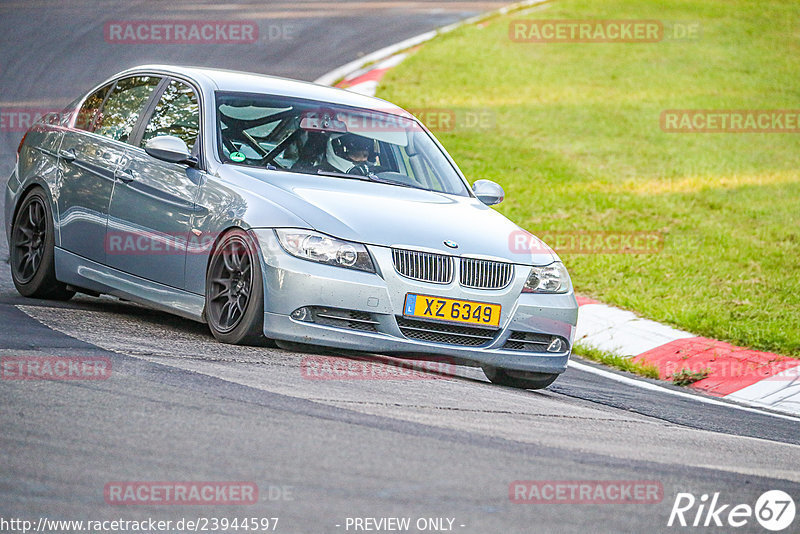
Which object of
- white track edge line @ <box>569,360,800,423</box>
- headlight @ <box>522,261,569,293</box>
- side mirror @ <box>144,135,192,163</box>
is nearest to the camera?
headlight @ <box>522,261,569,293</box>

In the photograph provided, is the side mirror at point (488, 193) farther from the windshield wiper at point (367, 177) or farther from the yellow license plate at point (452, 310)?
the yellow license plate at point (452, 310)

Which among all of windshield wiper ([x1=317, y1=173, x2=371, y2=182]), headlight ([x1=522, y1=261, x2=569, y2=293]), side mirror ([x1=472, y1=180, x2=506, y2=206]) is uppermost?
windshield wiper ([x1=317, y1=173, x2=371, y2=182])

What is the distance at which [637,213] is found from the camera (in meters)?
14.0

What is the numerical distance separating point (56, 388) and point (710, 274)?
26.3 ft

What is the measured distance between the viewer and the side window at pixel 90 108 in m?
8.64

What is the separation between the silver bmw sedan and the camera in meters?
6.60

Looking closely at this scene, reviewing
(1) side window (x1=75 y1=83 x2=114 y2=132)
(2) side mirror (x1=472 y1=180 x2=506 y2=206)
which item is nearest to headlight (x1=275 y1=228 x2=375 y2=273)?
(2) side mirror (x1=472 y1=180 x2=506 y2=206)

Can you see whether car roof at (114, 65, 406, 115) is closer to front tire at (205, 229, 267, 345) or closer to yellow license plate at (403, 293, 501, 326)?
front tire at (205, 229, 267, 345)

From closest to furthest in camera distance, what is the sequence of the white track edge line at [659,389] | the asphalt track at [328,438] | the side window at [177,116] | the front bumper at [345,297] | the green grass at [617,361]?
the asphalt track at [328,438] → the front bumper at [345,297] → the side window at [177,116] → the white track edge line at [659,389] → the green grass at [617,361]

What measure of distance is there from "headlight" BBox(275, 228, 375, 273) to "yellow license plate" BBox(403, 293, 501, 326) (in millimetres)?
302

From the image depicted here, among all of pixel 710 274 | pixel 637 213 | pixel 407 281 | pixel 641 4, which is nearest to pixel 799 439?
pixel 407 281

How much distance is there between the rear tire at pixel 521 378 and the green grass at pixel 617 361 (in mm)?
1899

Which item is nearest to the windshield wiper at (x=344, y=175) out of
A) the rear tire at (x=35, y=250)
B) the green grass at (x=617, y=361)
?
the rear tire at (x=35, y=250)

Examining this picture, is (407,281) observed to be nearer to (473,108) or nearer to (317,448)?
(317,448)
